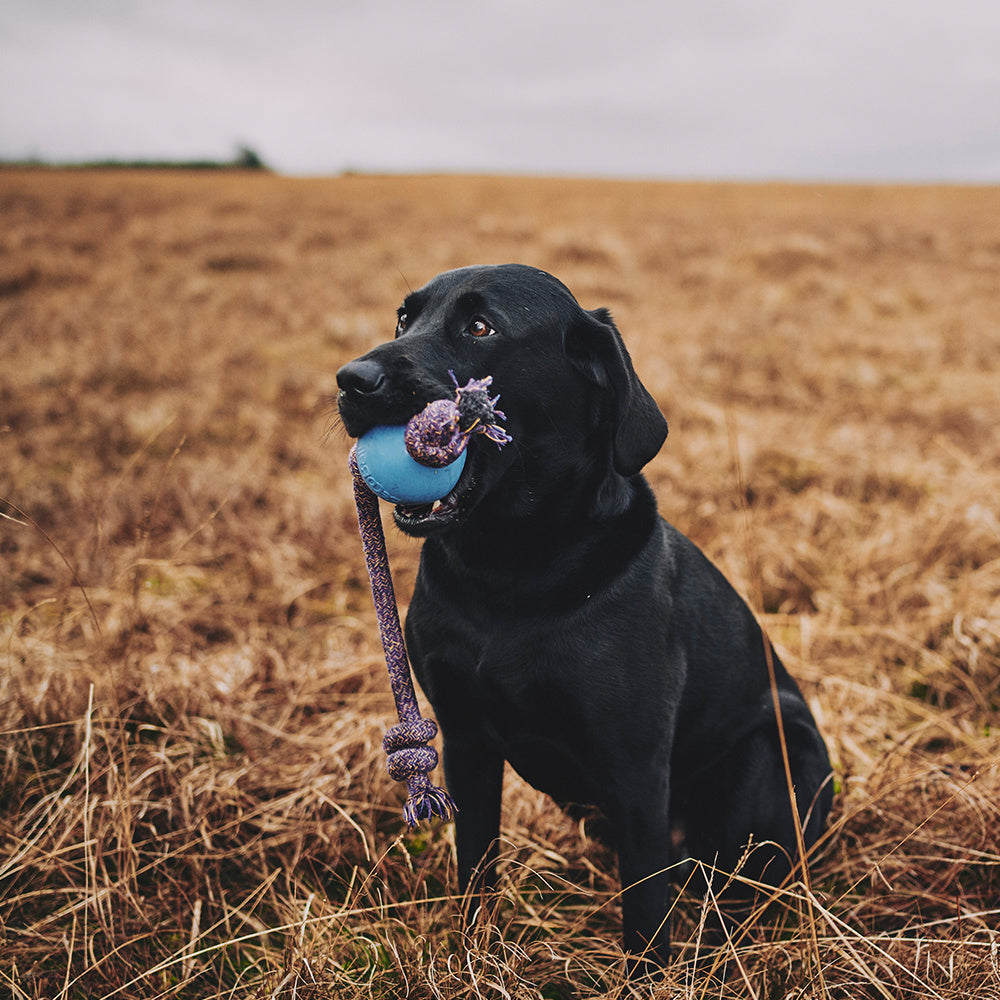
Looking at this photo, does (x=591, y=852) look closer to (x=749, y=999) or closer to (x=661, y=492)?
(x=749, y=999)

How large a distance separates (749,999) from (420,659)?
104 cm

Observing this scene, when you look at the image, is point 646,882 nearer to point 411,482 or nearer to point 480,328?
point 411,482

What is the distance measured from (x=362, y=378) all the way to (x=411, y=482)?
0.77 ft

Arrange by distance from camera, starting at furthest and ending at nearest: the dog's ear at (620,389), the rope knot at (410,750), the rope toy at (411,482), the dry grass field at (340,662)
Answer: the dry grass field at (340,662) < the dog's ear at (620,389) < the rope knot at (410,750) < the rope toy at (411,482)

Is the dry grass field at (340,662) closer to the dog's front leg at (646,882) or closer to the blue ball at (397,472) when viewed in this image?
the dog's front leg at (646,882)

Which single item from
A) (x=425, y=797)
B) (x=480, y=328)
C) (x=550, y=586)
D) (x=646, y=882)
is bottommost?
(x=646, y=882)

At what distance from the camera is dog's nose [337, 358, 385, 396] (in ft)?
4.91

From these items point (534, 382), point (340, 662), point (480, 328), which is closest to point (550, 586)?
point (534, 382)

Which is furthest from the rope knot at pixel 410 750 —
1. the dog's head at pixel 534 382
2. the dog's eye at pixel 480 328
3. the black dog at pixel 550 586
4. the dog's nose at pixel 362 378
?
the dog's eye at pixel 480 328

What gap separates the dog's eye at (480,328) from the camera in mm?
1751

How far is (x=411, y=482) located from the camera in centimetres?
143

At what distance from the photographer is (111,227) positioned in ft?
47.9

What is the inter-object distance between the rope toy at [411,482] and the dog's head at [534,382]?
0.11 meters

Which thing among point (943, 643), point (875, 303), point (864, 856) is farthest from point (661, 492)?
point (875, 303)
